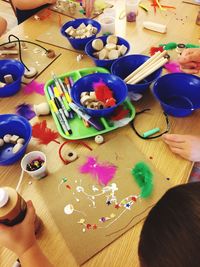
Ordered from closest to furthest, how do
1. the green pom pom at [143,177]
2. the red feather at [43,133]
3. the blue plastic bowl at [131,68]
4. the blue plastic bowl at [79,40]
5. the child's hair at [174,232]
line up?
the child's hair at [174,232] < the green pom pom at [143,177] < the red feather at [43,133] < the blue plastic bowl at [131,68] < the blue plastic bowl at [79,40]

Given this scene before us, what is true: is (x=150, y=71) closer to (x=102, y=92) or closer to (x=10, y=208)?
(x=102, y=92)

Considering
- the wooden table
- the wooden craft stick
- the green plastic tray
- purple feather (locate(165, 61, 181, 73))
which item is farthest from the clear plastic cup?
the green plastic tray

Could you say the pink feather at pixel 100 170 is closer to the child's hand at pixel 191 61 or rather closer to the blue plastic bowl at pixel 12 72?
the blue plastic bowl at pixel 12 72

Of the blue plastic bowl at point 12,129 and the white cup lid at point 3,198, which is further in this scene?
the blue plastic bowl at point 12,129

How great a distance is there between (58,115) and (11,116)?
0.46ft

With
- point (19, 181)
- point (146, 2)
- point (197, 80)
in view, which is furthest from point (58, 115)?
point (146, 2)

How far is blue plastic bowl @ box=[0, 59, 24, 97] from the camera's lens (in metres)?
0.87

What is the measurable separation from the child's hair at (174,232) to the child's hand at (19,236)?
25 centimetres

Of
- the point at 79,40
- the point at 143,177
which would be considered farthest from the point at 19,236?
the point at 79,40

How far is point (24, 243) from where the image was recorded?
52 centimetres

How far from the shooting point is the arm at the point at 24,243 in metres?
0.51

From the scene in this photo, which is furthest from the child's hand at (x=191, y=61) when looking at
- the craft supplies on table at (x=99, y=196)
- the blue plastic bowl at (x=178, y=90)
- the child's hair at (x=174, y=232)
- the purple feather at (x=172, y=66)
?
the child's hair at (x=174, y=232)

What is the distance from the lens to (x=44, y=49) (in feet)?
3.46

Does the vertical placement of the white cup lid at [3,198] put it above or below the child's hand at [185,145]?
above
